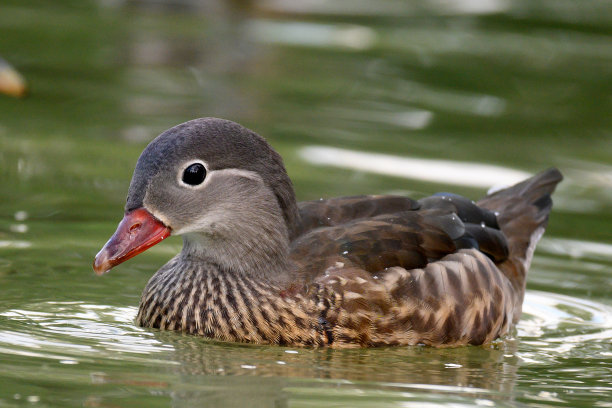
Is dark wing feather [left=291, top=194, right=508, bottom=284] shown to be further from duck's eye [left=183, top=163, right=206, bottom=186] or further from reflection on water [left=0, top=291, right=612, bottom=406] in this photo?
duck's eye [left=183, top=163, right=206, bottom=186]

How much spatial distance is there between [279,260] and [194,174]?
2.13ft

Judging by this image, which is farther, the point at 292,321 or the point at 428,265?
the point at 428,265

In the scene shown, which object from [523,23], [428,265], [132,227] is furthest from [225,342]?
[523,23]

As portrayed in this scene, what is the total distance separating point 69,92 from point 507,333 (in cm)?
617

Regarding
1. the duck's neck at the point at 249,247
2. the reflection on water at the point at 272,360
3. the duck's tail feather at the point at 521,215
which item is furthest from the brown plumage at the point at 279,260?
the duck's tail feather at the point at 521,215

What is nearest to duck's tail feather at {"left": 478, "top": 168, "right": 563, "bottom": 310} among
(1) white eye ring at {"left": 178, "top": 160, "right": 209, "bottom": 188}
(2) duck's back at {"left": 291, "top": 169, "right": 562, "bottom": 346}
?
(2) duck's back at {"left": 291, "top": 169, "right": 562, "bottom": 346}

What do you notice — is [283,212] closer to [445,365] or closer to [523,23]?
[445,365]

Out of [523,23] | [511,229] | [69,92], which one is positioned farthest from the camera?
[523,23]

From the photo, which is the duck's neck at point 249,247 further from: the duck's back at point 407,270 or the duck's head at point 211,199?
the duck's back at point 407,270

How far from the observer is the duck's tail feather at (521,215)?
7.77 meters

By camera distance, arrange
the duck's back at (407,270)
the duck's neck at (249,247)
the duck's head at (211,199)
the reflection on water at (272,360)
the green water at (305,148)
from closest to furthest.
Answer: the reflection on water at (272,360)
the green water at (305,148)
the duck's head at (211,199)
the duck's back at (407,270)
the duck's neck at (249,247)

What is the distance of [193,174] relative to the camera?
6.52m

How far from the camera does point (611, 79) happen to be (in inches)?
534

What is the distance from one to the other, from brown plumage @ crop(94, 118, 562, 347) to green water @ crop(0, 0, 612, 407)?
0.54 feet
